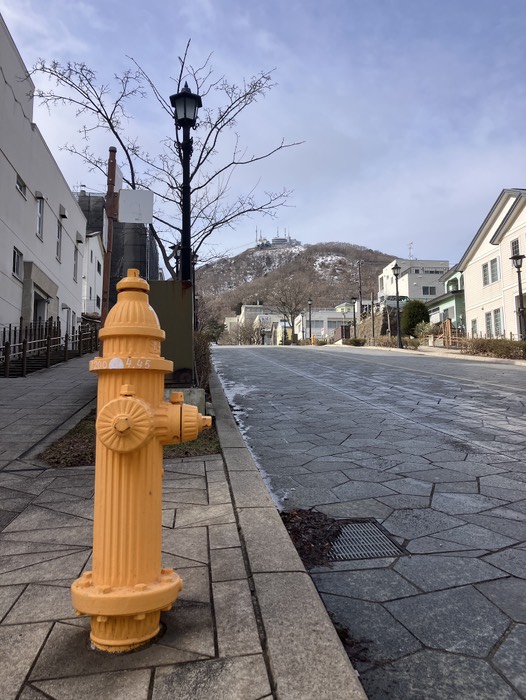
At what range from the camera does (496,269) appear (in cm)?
3030

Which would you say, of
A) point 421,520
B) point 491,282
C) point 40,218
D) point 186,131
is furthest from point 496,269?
point 421,520

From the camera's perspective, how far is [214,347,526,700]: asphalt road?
190 cm

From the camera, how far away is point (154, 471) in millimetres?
1845

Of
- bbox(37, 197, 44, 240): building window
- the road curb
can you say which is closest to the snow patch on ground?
the road curb

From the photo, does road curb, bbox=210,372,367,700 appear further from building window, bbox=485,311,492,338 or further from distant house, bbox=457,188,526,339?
building window, bbox=485,311,492,338

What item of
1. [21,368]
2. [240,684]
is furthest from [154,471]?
[21,368]

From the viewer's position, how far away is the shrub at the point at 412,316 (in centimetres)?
4284

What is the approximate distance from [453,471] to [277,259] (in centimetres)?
Result: 12557

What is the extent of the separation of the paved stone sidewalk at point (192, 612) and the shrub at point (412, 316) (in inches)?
1624

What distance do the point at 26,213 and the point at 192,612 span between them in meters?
19.9

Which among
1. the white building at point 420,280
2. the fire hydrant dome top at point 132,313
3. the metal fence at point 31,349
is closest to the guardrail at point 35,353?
the metal fence at point 31,349

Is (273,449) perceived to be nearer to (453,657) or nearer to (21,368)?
(453,657)

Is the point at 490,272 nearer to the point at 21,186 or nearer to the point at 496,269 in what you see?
the point at 496,269

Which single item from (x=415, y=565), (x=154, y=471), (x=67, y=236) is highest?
(x=67, y=236)
